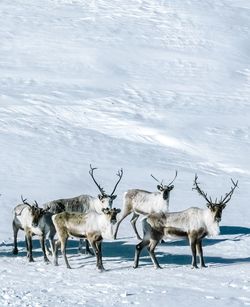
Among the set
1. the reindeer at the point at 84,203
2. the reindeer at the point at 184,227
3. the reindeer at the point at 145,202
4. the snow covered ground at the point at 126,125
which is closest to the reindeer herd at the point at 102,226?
the reindeer at the point at 184,227

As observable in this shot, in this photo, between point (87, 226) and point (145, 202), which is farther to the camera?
point (145, 202)

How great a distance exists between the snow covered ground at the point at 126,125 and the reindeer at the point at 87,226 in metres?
0.55

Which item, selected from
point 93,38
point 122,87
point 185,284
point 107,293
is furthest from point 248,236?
point 93,38

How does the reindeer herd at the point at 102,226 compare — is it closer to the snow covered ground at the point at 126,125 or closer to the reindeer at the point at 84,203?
the snow covered ground at the point at 126,125

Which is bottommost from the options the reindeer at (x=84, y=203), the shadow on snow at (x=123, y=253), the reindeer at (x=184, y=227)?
the shadow on snow at (x=123, y=253)

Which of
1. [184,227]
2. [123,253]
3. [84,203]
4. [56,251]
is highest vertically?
[84,203]

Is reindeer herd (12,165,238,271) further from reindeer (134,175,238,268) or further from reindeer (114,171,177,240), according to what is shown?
reindeer (114,171,177,240)

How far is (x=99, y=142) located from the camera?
3506 centimetres

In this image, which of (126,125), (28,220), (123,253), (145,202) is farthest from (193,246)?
(126,125)

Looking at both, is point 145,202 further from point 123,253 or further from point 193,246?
point 193,246

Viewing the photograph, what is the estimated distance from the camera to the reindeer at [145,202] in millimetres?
21203

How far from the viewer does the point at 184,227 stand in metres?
17.8

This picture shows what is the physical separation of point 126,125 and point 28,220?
797 inches

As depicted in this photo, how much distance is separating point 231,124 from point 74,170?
457 inches
